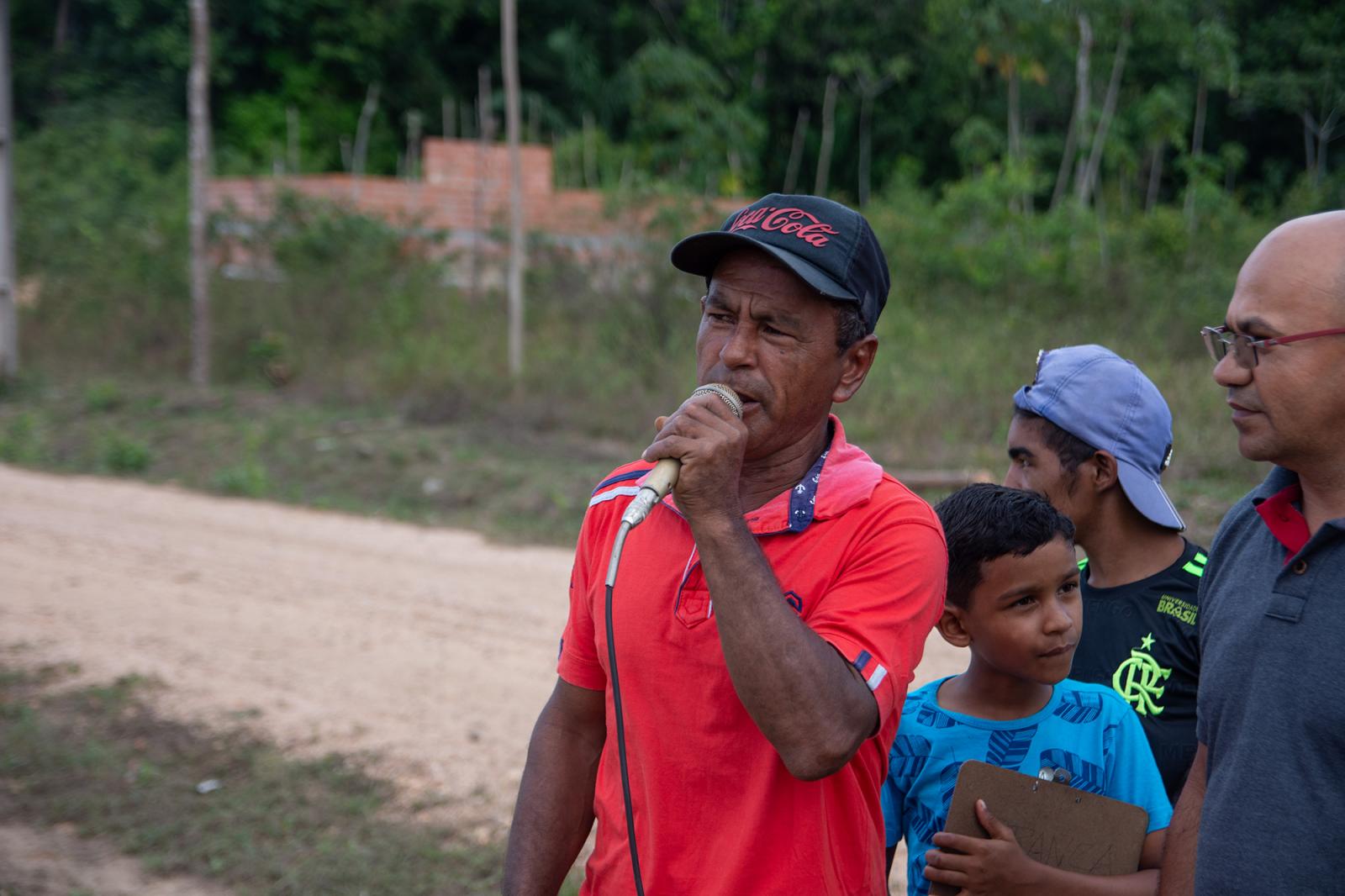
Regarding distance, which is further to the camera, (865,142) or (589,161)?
(865,142)

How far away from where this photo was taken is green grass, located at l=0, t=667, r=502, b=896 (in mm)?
4215

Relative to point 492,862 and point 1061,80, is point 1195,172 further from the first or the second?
point 492,862

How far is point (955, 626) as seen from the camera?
231 centimetres

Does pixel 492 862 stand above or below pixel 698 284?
below

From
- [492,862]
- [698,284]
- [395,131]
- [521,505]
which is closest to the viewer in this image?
[492,862]

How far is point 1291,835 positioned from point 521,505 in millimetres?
8243

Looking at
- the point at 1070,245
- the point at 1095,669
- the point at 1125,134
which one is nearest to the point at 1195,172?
the point at 1125,134

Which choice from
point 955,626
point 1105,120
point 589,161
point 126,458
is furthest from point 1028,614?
point 589,161

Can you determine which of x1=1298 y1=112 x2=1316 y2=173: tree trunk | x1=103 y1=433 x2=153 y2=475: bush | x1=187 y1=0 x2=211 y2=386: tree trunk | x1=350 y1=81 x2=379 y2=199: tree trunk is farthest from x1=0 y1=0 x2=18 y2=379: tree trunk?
x1=1298 y1=112 x2=1316 y2=173: tree trunk

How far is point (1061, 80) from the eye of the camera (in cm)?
2109

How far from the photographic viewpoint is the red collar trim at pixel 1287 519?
70.7 inches

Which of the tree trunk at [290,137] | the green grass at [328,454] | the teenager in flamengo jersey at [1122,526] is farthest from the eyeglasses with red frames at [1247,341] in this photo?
the tree trunk at [290,137]

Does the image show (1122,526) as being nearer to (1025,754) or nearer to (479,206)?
(1025,754)

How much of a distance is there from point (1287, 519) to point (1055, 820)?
0.61 m
